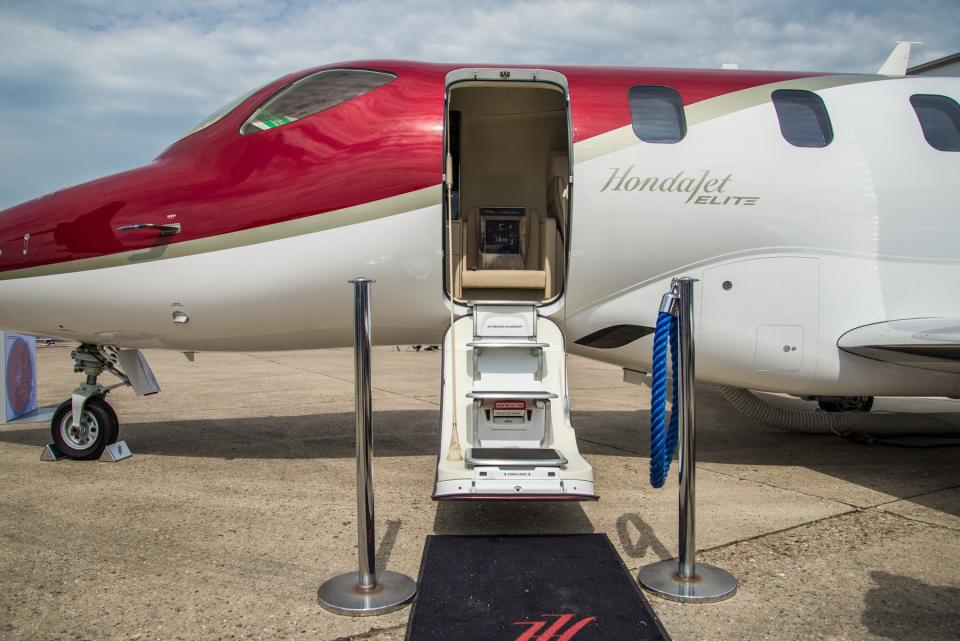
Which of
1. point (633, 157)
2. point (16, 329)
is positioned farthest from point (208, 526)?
point (633, 157)

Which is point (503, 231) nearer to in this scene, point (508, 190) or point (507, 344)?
point (508, 190)

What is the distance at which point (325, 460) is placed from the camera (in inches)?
245

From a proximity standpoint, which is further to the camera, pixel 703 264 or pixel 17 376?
pixel 17 376

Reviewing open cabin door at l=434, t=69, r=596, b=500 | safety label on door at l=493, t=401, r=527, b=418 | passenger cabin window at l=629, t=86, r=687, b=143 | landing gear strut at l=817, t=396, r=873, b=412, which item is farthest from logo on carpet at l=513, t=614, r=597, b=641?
landing gear strut at l=817, t=396, r=873, b=412

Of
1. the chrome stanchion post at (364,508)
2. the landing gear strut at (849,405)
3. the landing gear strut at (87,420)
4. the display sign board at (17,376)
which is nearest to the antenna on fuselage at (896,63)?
the landing gear strut at (849,405)

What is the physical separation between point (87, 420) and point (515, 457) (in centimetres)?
391

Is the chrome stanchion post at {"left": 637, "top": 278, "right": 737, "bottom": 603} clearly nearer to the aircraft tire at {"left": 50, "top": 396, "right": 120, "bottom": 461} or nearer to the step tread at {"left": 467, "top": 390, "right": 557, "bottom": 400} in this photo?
the step tread at {"left": 467, "top": 390, "right": 557, "bottom": 400}

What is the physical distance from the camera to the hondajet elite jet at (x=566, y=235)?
5.07m

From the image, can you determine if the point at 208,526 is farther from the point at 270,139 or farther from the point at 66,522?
the point at 270,139

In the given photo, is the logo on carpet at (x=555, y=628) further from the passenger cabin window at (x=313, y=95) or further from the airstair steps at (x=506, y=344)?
the passenger cabin window at (x=313, y=95)

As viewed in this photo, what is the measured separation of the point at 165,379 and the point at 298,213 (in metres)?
8.85

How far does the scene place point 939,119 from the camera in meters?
5.71

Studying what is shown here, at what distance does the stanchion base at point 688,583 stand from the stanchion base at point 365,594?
3.89 feet

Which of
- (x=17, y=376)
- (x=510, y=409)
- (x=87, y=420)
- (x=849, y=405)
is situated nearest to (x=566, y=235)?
(x=510, y=409)
